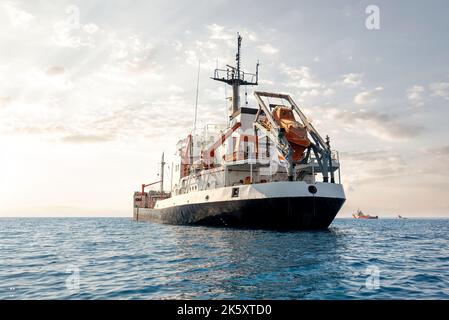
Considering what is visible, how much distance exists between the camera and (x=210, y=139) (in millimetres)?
43500

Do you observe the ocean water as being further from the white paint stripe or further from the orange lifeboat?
the orange lifeboat

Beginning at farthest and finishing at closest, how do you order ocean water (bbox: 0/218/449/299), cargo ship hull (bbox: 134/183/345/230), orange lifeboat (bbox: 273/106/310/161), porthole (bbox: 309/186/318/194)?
orange lifeboat (bbox: 273/106/310/161)
porthole (bbox: 309/186/318/194)
cargo ship hull (bbox: 134/183/345/230)
ocean water (bbox: 0/218/449/299)

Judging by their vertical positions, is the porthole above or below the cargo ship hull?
above

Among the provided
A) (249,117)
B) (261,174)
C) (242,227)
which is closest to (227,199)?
(242,227)

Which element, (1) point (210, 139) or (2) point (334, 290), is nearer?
(2) point (334, 290)

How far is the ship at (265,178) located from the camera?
25047 mm

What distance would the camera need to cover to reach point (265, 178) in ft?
102

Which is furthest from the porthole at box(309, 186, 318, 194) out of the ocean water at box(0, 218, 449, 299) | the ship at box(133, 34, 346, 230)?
the ocean water at box(0, 218, 449, 299)

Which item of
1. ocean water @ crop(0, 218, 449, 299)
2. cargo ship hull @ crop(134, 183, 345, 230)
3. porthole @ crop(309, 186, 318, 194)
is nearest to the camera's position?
ocean water @ crop(0, 218, 449, 299)

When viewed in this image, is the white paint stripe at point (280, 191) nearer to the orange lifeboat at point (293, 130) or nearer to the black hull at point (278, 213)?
the black hull at point (278, 213)

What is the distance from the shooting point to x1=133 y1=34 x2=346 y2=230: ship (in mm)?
25047
